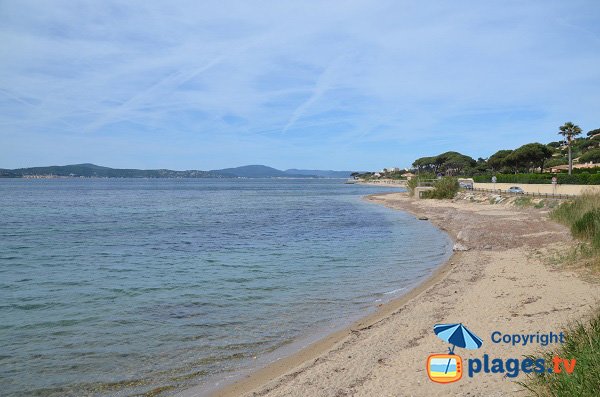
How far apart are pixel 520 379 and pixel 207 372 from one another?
4.95 metres

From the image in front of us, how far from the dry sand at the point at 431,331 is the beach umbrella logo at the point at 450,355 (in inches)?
4.9

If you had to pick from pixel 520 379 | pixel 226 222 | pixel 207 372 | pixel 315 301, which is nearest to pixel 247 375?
pixel 207 372

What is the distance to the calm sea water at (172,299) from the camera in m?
8.48

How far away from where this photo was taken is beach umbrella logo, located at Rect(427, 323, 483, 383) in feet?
22.1

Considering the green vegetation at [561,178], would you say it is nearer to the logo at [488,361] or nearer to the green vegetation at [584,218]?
the green vegetation at [584,218]

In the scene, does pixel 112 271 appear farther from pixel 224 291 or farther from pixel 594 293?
pixel 594 293

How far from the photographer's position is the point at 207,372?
817 cm

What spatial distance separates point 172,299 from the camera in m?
13.4

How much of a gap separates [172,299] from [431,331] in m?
7.51

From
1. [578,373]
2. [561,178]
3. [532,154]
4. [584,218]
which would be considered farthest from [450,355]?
[532,154]

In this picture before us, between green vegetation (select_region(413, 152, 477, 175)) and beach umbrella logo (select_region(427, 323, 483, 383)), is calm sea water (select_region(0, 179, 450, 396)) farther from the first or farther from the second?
green vegetation (select_region(413, 152, 477, 175))

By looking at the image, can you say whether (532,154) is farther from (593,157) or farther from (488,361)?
(488,361)

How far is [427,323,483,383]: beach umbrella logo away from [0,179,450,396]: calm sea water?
2705 mm

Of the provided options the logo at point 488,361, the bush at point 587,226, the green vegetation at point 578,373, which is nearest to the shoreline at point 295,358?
the logo at point 488,361
